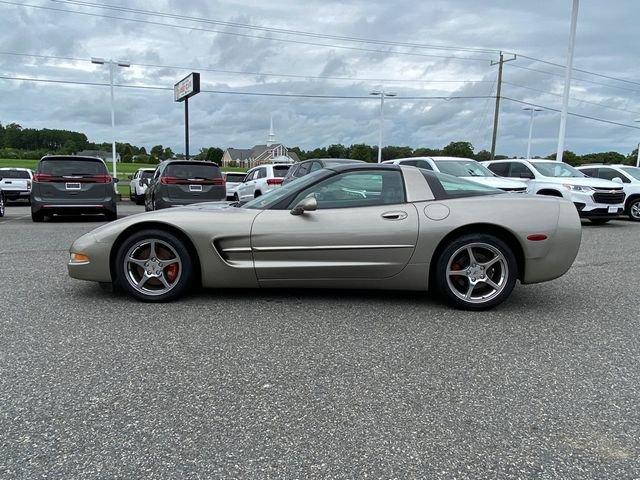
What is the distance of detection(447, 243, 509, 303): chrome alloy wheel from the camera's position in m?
4.44

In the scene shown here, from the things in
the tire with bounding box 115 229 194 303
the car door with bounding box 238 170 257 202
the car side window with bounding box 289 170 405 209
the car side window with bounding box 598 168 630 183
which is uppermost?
the car side window with bounding box 598 168 630 183

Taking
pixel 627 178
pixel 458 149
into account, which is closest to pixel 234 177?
pixel 627 178

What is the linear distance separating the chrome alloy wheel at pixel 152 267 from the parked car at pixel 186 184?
745 centimetres

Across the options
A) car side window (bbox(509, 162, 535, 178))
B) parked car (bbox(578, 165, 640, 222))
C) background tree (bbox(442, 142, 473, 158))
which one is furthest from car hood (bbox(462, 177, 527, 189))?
background tree (bbox(442, 142, 473, 158))

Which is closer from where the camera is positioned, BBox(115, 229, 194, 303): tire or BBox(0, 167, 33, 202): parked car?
BBox(115, 229, 194, 303): tire

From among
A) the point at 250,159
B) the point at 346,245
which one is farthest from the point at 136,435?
the point at 250,159

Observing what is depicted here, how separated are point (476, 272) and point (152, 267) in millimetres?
2940

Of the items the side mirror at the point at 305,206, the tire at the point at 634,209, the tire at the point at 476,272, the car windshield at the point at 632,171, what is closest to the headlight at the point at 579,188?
the tire at the point at 634,209

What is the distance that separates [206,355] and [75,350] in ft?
2.94

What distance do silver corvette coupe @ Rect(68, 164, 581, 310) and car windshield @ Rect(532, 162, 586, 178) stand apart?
9.50m

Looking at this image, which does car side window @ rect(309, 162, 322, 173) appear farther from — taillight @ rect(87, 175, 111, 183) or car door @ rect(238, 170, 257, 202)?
taillight @ rect(87, 175, 111, 183)

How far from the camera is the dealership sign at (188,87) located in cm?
2559

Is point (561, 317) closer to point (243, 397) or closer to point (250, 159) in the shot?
point (243, 397)

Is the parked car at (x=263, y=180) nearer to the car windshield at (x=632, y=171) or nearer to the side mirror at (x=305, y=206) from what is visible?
the car windshield at (x=632, y=171)
